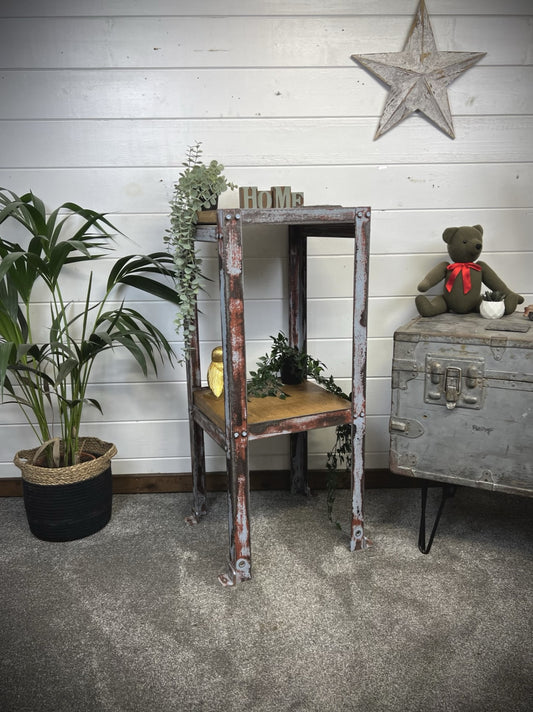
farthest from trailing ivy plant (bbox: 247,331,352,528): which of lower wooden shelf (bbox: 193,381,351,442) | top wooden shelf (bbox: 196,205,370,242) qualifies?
top wooden shelf (bbox: 196,205,370,242)

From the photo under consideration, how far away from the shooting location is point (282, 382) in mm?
2330

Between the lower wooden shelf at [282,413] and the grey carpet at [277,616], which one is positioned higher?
the lower wooden shelf at [282,413]

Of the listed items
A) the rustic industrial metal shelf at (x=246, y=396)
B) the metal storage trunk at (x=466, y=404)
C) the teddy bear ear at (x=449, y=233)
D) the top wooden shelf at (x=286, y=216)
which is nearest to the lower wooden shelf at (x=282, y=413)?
the rustic industrial metal shelf at (x=246, y=396)

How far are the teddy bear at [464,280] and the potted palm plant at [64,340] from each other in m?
0.92

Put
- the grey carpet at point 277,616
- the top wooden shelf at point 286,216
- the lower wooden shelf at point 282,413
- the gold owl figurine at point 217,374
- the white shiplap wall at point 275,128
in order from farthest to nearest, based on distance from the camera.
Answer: the white shiplap wall at point 275,128 → the gold owl figurine at point 217,374 → the lower wooden shelf at point 282,413 → the top wooden shelf at point 286,216 → the grey carpet at point 277,616

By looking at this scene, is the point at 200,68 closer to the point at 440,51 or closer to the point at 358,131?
the point at 358,131

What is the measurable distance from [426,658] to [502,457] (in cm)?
63

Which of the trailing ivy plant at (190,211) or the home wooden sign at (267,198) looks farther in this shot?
the trailing ivy plant at (190,211)

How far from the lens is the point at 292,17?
2.20 metres

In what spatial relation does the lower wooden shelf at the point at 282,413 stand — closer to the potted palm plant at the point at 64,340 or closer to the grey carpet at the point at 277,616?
the potted palm plant at the point at 64,340

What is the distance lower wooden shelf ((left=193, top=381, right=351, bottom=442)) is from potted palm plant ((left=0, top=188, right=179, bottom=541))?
0.93 feet

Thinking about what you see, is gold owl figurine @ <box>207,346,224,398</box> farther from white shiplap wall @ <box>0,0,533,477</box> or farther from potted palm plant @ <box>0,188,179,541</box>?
white shiplap wall @ <box>0,0,533,477</box>

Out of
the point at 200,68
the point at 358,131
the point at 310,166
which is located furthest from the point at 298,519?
the point at 200,68

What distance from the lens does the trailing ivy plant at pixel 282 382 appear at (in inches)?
85.7
